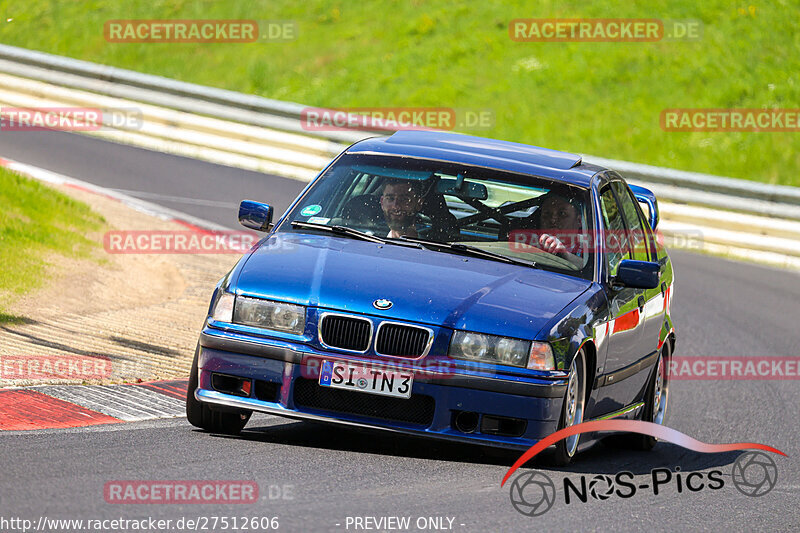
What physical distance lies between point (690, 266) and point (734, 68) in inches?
411

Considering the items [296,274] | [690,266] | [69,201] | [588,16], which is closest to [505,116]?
[588,16]

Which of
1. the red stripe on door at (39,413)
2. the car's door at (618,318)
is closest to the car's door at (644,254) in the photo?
the car's door at (618,318)

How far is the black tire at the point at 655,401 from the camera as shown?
8594 mm

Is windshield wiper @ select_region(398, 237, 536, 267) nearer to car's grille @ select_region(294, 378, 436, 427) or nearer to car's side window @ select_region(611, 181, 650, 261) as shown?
car's grille @ select_region(294, 378, 436, 427)

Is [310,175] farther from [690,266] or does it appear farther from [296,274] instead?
[296,274]

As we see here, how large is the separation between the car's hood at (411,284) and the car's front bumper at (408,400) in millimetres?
256

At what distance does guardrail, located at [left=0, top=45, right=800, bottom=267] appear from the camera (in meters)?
19.4

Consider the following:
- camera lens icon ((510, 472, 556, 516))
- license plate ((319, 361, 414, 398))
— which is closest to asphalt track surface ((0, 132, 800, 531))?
camera lens icon ((510, 472, 556, 516))

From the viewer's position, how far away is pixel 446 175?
7.78 metres

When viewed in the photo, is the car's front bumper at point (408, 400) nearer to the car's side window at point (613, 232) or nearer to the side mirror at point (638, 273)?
the side mirror at point (638, 273)

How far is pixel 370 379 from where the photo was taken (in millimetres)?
6363

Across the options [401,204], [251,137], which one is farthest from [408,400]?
[251,137]

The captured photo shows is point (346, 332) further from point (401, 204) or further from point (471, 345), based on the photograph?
point (401, 204)

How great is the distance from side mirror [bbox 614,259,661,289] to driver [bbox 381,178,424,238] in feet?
3.83
